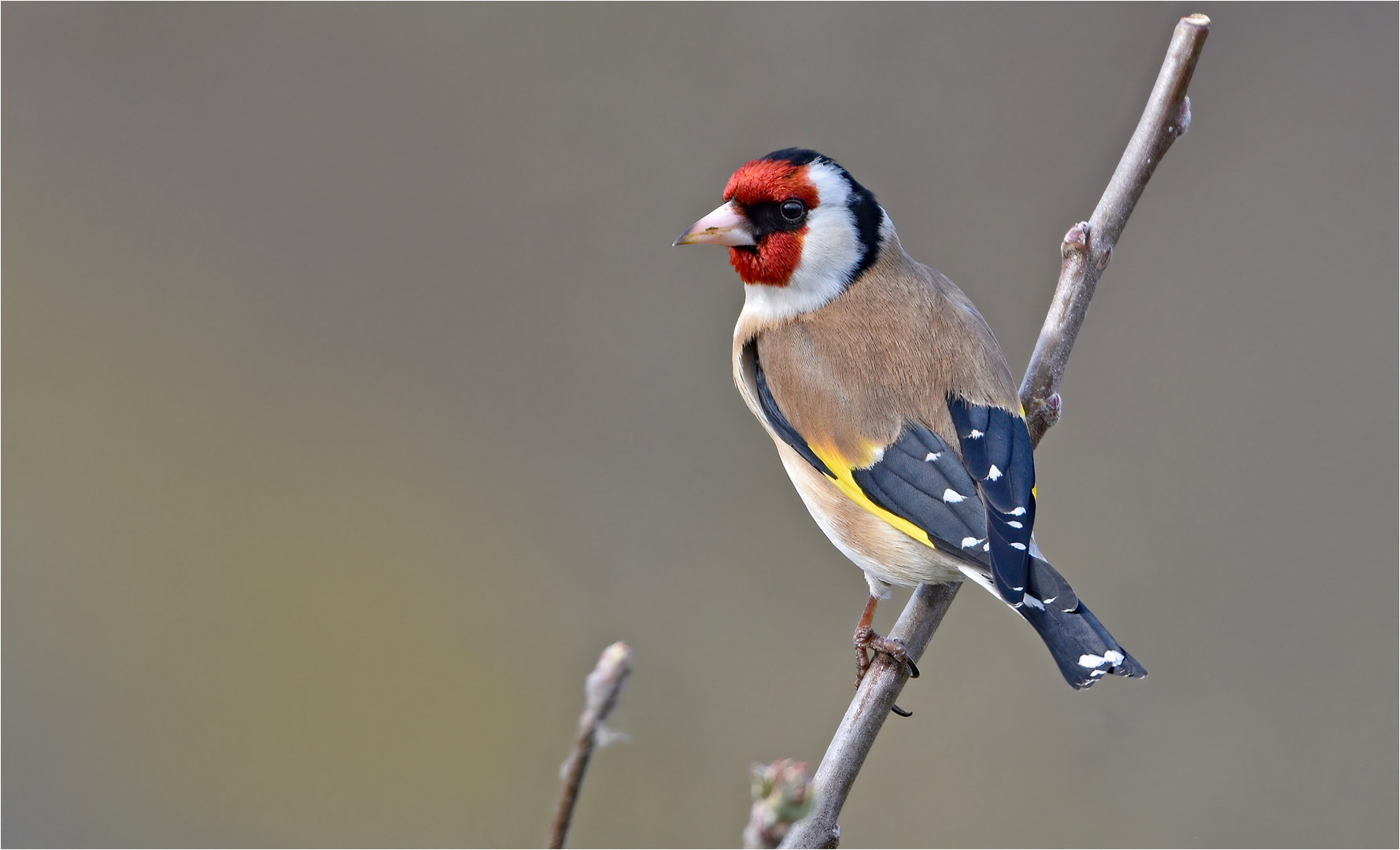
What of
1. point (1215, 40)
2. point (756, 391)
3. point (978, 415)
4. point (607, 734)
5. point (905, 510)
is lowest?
point (607, 734)

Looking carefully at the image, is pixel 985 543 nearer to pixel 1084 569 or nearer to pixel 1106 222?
pixel 1106 222

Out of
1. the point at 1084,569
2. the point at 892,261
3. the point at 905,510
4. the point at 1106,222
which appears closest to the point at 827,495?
the point at 905,510

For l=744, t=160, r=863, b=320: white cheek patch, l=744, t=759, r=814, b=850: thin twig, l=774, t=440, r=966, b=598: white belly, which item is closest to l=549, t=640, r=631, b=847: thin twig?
l=744, t=759, r=814, b=850: thin twig

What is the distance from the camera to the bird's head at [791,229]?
111 inches

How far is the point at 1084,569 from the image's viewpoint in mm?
4758

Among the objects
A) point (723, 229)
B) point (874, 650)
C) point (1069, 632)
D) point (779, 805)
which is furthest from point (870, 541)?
point (779, 805)

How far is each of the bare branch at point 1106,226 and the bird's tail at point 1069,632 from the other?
0.61 meters

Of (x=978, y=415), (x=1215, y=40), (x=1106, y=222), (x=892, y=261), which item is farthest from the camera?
(x=1215, y=40)

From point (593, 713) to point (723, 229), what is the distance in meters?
1.99

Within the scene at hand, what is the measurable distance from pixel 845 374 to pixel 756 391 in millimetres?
320

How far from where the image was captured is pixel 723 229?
9.27 ft

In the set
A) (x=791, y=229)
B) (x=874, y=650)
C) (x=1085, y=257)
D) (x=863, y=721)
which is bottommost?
(x=863, y=721)

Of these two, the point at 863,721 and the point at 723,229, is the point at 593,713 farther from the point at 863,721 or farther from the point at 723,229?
the point at 723,229

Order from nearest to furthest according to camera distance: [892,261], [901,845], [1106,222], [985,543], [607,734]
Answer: [607,734]
[985,543]
[1106,222]
[892,261]
[901,845]
